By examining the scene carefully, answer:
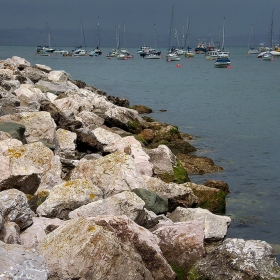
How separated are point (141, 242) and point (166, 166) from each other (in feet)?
23.3

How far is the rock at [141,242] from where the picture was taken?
7.54 m

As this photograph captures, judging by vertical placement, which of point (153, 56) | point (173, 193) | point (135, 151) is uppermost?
point (135, 151)

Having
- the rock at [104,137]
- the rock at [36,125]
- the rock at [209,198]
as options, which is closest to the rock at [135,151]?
the rock at [104,137]

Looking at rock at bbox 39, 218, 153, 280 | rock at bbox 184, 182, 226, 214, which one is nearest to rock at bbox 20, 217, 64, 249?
rock at bbox 39, 218, 153, 280

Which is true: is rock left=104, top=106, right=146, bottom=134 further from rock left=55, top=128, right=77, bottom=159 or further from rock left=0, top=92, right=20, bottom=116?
rock left=55, top=128, right=77, bottom=159

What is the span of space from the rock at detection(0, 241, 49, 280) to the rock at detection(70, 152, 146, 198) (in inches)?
181

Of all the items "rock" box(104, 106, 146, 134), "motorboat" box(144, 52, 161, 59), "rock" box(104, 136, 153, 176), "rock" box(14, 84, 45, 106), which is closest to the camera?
"rock" box(104, 136, 153, 176)

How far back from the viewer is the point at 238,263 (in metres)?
7.77

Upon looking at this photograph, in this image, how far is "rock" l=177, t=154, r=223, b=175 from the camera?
17.2 m

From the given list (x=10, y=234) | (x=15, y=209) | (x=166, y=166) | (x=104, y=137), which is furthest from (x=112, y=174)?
(x=104, y=137)

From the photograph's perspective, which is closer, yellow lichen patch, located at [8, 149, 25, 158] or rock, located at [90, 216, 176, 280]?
rock, located at [90, 216, 176, 280]

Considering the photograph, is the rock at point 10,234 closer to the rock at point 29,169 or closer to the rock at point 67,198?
the rock at point 67,198

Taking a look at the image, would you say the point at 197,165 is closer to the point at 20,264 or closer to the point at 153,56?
the point at 20,264

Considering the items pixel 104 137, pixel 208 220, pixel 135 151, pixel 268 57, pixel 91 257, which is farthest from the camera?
pixel 268 57
